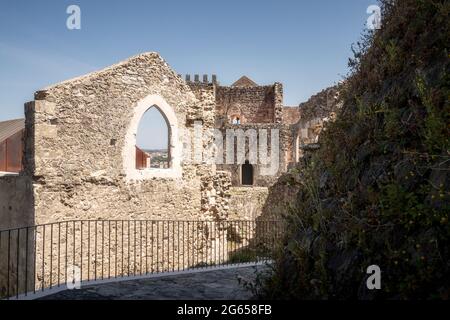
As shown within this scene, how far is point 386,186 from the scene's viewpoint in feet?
14.2

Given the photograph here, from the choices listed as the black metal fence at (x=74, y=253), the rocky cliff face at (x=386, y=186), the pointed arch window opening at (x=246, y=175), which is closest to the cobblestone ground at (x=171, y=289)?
the black metal fence at (x=74, y=253)

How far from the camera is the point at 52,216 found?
9.42 meters

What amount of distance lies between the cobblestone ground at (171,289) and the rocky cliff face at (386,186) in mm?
1328

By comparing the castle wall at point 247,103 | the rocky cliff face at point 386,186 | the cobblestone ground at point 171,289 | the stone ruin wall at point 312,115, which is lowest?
the cobblestone ground at point 171,289

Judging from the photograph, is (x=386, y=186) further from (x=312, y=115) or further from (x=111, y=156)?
(x=312, y=115)

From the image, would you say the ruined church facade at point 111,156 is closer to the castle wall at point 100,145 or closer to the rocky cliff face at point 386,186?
the castle wall at point 100,145

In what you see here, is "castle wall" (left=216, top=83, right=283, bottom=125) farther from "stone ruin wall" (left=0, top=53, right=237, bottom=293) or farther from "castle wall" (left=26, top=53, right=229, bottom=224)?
"castle wall" (left=26, top=53, right=229, bottom=224)

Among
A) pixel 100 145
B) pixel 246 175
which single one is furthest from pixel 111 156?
pixel 246 175

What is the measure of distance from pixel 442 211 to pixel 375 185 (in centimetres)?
100

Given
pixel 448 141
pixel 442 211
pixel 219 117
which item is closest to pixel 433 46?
pixel 448 141

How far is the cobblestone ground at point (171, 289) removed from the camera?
636 cm

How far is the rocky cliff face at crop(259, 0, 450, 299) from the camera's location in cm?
399

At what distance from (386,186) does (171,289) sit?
3.93 m
